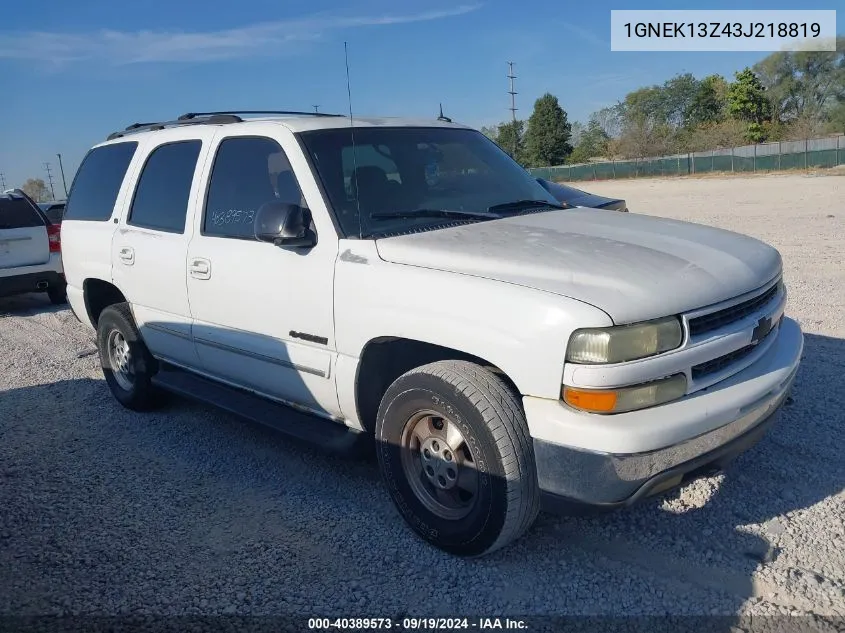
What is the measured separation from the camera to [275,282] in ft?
12.2

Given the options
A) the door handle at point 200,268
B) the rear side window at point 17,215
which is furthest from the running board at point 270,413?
the rear side window at point 17,215

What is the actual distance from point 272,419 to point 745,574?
96.4 inches

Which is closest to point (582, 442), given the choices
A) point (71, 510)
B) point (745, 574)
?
point (745, 574)

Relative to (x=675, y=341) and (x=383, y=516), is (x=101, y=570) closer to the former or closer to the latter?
(x=383, y=516)

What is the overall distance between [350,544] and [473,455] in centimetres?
89

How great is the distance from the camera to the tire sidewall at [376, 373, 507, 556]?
2842 mm

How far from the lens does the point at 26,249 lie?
9.88 meters

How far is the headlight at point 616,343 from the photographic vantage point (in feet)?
8.42

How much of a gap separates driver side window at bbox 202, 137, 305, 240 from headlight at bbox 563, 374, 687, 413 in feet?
6.00

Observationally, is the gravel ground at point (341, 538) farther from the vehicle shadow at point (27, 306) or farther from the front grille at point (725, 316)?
the vehicle shadow at point (27, 306)

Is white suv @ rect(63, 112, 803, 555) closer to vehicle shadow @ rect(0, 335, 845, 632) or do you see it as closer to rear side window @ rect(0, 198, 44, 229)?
vehicle shadow @ rect(0, 335, 845, 632)

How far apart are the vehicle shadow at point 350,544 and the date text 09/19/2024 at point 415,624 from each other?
48mm

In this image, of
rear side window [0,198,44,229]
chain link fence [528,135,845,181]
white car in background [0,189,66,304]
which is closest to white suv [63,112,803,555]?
white car in background [0,189,66,304]

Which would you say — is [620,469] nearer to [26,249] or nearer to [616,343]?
[616,343]
